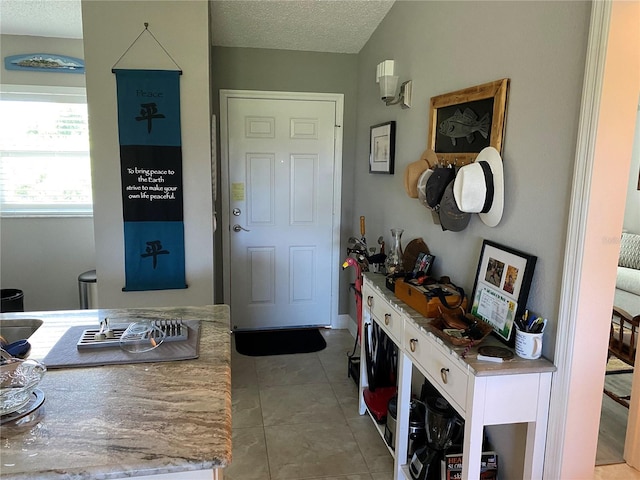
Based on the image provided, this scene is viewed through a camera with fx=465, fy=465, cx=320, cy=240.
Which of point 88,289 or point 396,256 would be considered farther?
point 88,289

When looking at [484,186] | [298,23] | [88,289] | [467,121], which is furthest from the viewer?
[88,289]

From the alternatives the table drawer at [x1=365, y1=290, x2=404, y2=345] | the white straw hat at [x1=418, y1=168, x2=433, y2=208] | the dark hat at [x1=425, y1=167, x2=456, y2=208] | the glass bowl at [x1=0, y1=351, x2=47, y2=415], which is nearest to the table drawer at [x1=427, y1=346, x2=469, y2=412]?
the table drawer at [x1=365, y1=290, x2=404, y2=345]

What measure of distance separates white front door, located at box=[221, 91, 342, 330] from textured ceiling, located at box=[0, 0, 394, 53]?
459 mm

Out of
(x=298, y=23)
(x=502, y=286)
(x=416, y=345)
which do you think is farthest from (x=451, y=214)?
(x=298, y=23)

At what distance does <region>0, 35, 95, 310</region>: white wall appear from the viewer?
12.8 ft

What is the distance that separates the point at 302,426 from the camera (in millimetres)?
2676

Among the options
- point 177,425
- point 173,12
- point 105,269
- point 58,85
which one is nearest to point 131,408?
point 177,425

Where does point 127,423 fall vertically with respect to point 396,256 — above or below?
below

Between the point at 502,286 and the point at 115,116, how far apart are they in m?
2.35

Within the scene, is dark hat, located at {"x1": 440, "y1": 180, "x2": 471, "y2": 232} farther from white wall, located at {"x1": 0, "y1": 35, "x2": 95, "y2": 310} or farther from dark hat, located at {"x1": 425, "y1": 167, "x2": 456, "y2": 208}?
white wall, located at {"x1": 0, "y1": 35, "x2": 95, "y2": 310}

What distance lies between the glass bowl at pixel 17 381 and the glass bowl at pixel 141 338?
257mm

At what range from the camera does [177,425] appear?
107cm

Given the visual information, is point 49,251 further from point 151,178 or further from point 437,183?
point 437,183

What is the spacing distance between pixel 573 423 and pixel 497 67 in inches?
52.6
